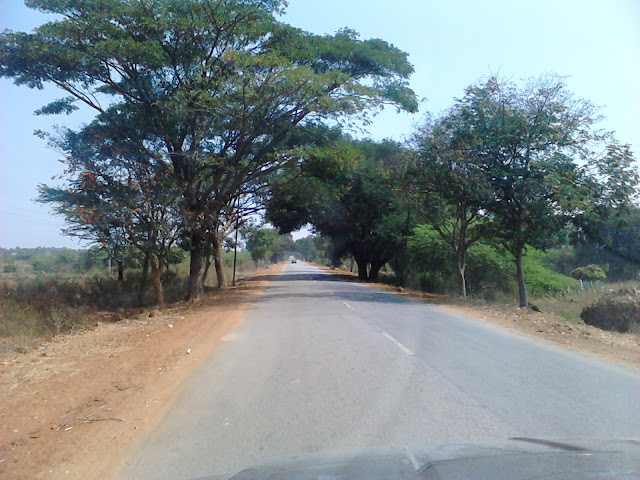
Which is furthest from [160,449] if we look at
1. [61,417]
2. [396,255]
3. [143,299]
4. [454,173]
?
[396,255]

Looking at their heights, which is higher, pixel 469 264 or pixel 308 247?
pixel 308 247

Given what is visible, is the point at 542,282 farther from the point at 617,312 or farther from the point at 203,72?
the point at 203,72

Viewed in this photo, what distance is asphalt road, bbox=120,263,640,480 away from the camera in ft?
18.4

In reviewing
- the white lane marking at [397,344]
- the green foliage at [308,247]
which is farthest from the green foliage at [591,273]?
the green foliage at [308,247]

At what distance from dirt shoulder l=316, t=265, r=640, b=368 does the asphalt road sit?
79cm

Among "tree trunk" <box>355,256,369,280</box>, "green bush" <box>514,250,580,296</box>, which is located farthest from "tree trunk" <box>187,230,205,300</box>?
"tree trunk" <box>355,256,369,280</box>

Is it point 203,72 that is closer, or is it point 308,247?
point 203,72

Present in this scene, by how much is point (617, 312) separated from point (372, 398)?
1511 cm

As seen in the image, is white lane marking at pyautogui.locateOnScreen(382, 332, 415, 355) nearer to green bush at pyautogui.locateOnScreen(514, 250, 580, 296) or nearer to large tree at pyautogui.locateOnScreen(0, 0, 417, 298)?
large tree at pyautogui.locateOnScreen(0, 0, 417, 298)

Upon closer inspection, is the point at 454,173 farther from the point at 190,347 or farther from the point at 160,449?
the point at 160,449

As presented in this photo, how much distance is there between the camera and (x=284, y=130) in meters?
23.0

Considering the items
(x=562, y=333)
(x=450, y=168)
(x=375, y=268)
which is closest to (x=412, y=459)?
(x=562, y=333)

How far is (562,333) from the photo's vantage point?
566 inches

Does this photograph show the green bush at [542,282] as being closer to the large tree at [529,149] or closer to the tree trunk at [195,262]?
the large tree at [529,149]
